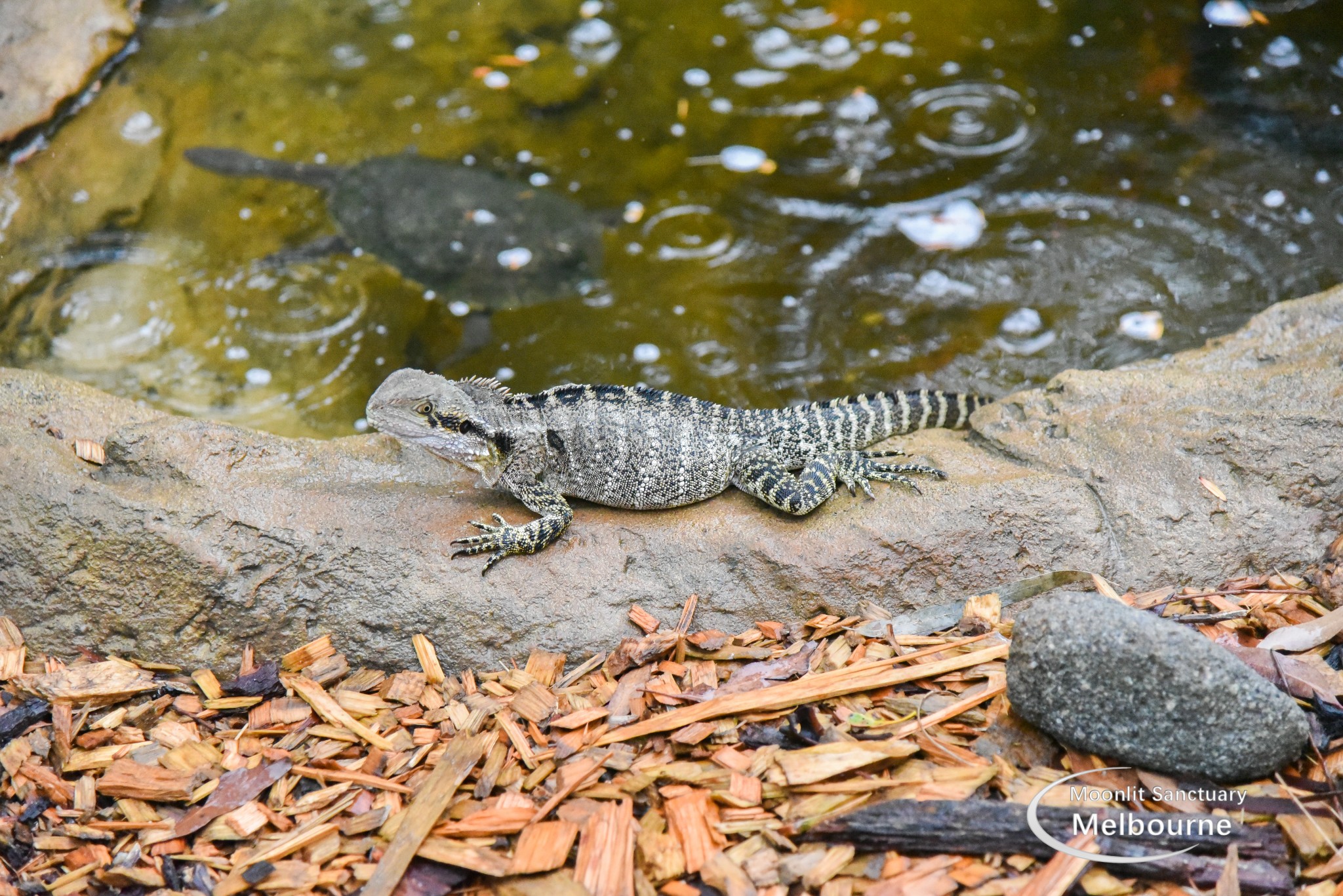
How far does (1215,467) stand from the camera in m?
5.07

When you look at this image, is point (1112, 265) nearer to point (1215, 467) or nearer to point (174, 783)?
point (1215, 467)

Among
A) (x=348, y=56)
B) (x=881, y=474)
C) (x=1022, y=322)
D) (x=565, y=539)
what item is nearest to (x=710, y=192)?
(x=1022, y=322)

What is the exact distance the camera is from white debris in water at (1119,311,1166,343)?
6.80 m

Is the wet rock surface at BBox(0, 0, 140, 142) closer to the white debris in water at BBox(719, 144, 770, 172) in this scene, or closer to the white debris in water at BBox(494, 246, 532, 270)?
the white debris in water at BBox(494, 246, 532, 270)

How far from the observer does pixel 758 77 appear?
891cm

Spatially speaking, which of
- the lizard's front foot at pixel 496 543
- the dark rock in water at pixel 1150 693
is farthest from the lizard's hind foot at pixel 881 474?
the lizard's front foot at pixel 496 543

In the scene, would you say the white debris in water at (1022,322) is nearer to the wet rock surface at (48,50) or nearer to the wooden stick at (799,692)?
the wooden stick at (799,692)

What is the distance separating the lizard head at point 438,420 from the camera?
208 inches

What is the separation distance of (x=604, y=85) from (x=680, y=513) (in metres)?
4.99

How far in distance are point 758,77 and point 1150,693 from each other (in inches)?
267

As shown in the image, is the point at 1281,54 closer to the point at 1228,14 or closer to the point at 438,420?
the point at 1228,14

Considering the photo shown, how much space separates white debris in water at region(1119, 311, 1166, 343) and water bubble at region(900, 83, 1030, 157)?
6.43ft

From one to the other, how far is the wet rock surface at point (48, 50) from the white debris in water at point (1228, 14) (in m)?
9.42

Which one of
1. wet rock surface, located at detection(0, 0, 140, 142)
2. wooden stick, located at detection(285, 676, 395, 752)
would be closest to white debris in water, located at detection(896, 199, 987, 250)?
wooden stick, located at detection(285, 676, 395, 752)
